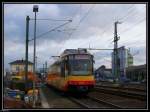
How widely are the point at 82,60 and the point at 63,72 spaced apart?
204cm

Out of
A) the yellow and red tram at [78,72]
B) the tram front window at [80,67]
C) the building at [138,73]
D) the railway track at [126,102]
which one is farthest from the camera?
the building at [138,73]

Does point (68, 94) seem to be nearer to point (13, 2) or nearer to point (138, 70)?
point (13, 2)

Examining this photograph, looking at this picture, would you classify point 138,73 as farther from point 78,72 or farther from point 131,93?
point 78,72

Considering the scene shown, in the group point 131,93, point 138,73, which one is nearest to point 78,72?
point 131,93

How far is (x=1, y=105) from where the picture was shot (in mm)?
19766

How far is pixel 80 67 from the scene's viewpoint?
27734 mm

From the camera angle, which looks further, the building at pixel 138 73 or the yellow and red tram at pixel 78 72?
the building at pixel 138 73

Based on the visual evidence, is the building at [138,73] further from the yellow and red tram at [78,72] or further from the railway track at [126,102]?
the railway track at [126,102]

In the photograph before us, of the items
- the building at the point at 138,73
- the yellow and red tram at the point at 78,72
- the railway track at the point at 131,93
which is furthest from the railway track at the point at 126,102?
the building at the point at 138,73

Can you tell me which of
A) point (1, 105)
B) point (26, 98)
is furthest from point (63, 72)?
point (1, 105)

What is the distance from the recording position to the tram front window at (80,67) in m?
27.6

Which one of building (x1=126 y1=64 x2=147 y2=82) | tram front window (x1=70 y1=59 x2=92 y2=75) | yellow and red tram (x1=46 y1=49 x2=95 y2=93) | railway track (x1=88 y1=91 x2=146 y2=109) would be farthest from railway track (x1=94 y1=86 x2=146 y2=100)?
building (x1=126 y1=64 x2=147 y2=82)

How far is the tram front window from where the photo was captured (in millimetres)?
27625

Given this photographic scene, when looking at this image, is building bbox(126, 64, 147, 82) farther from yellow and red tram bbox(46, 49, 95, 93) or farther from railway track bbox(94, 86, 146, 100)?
yellow and red tram bbox(46, 49, 95, 93)
